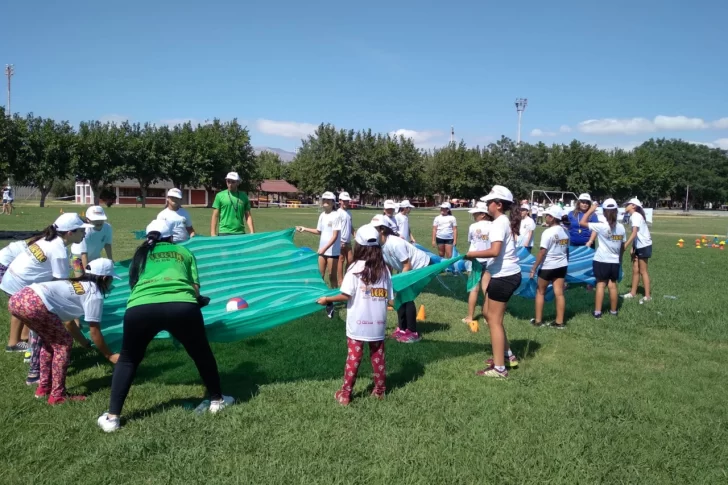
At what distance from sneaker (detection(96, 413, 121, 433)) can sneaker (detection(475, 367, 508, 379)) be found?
3.68 m

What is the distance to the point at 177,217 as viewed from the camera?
8.62 metres

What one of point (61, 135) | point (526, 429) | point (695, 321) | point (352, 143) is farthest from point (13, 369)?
point (352, 143)

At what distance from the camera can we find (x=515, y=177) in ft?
265

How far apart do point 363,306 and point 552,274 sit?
168 inches

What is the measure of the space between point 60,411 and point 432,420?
130 inches

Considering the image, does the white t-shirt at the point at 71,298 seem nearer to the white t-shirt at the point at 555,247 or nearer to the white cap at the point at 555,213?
the white t-shirt at the point at 555,247

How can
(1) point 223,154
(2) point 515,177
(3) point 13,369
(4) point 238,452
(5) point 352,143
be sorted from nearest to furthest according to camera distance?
(4) point 238,452
(3) point 13,369
(1) point 223,154
(5) point 352,143
(2) point 515,177

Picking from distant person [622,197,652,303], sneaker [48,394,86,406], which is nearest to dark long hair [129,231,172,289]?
sneaker [48,394,86,406]

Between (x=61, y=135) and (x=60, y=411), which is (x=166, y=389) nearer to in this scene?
(x=60, y=411)

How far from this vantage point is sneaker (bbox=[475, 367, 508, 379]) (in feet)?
19.7

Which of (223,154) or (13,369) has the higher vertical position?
(223,154)

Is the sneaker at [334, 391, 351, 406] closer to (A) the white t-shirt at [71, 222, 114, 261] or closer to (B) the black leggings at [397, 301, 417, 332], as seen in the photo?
(B) the black leggings at [397, 301, 417, 332]

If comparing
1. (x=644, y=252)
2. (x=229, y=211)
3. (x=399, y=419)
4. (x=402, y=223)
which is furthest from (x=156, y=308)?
(x=644, y=252)

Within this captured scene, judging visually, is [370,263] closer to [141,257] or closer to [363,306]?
[363,306]
